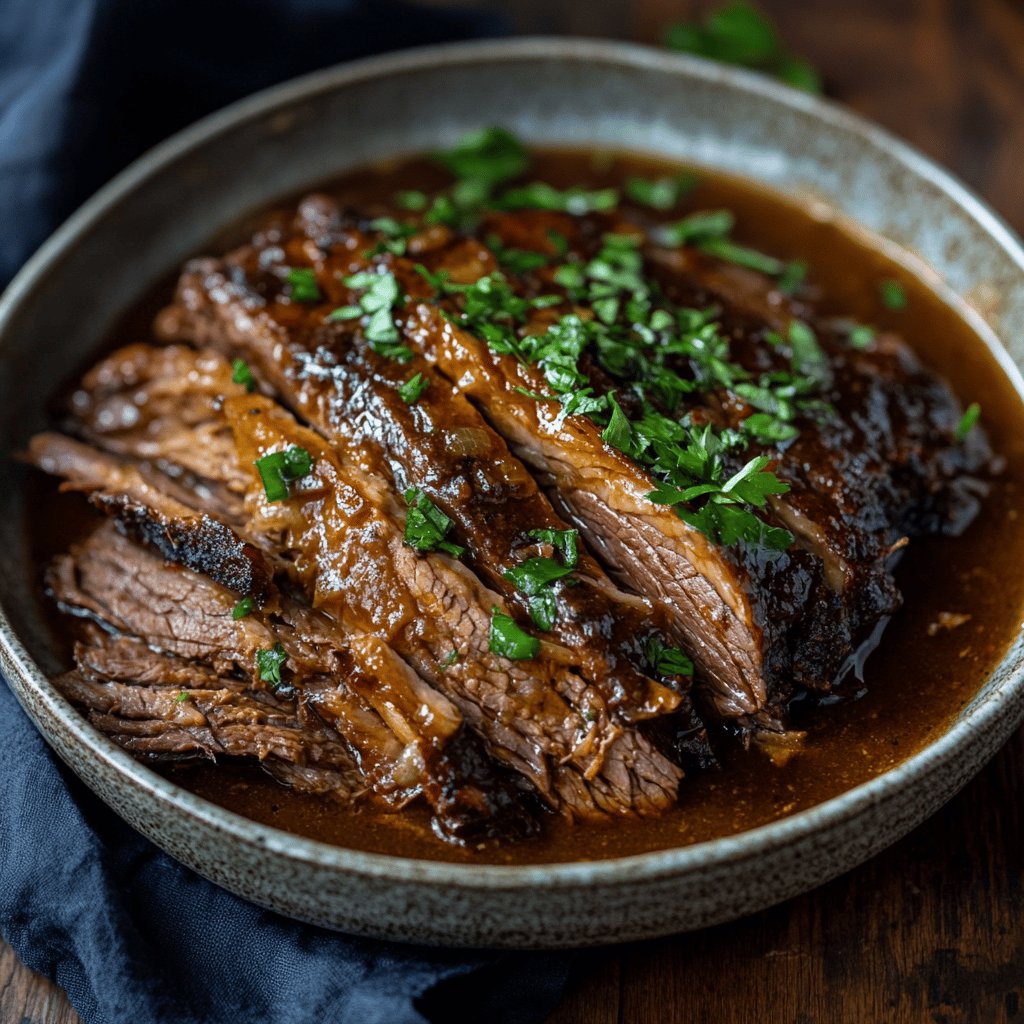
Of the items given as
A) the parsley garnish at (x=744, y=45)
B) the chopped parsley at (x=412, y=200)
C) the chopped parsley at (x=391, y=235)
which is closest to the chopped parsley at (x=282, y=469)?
the chopped parsley at (x=391, y=235)

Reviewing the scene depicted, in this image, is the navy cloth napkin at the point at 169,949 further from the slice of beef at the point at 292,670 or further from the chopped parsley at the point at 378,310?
the chopped parsley at the point at 378,310

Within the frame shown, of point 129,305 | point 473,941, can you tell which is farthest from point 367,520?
point 129,305

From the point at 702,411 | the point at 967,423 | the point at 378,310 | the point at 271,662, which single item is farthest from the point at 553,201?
the point at 271,662

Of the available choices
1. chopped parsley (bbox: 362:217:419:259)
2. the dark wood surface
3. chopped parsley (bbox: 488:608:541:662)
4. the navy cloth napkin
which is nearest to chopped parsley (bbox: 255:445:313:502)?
chopped parsley (bbox: 488:608:541:662)

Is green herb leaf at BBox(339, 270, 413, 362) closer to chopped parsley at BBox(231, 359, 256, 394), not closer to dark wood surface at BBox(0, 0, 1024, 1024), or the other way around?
chopped parsley at BBox(231, 359, 256, 394)

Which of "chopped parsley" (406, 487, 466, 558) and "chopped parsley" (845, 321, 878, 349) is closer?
"chopped parsley" (406, 487, 466, 558)

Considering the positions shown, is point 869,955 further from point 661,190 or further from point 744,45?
point 744,45

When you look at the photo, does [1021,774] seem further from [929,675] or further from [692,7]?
[692,7]
